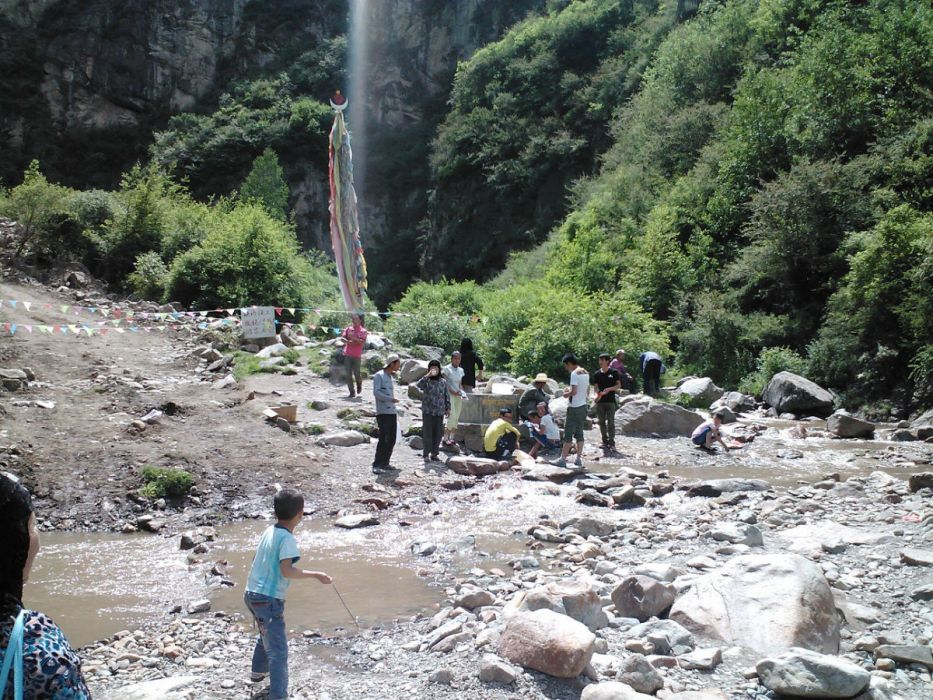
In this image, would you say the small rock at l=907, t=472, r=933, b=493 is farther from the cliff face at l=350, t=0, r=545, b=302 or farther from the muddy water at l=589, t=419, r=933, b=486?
the cliff face at l=350, t=0, r=545, b=302

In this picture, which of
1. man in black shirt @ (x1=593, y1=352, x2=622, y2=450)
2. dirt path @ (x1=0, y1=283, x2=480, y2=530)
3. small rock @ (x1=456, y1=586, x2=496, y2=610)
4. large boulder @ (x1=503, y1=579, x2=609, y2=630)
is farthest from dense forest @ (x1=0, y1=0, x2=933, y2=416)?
large boulder @ (x1=503, y1=579, x2=609, y2=630)

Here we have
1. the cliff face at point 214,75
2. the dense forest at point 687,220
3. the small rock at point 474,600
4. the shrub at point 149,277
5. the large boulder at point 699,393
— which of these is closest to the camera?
the small rock at point 474,600

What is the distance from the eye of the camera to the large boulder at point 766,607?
494cm

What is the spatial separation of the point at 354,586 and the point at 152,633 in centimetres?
168

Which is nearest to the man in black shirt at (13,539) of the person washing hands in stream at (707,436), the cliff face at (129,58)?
the person washing hands in stream at (707,436)

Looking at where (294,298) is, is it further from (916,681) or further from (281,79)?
(281,79)

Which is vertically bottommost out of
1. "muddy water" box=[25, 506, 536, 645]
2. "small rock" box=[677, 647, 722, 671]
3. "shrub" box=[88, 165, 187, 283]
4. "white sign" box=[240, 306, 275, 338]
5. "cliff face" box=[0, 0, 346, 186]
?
"muddy water" box=[25, 506, 536, 645]

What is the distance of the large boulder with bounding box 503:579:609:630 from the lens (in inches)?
206

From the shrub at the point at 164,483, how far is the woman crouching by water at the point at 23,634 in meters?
7.02

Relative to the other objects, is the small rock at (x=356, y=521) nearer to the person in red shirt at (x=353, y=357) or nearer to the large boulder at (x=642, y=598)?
the large boulder at (x=642, y=598)

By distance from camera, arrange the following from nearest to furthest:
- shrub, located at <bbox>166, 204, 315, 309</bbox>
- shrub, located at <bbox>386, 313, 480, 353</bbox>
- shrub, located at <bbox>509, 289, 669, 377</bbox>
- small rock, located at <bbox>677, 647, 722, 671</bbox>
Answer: small rock, located at <bbox>677, 647, 722, 671</bbox>
shrub, located at <bbox>509, 289, 669, 377</bbox>
shrub, located at <bbox>386, 313, 480, 353</bbox>
shrub, located at <bbox>166, 204, 315, 309</bbox>

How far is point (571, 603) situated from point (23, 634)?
12.1 ft

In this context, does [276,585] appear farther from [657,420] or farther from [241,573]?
[657,420]

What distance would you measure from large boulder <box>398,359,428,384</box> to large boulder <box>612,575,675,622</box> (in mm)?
10820
